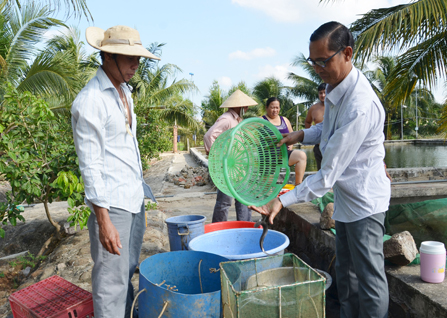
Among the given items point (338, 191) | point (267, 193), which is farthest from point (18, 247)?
point (338, 191)

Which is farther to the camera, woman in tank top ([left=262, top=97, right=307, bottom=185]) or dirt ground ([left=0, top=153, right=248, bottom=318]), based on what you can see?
woman in tank top ([left=262, top=97, right=307, bottom=185])

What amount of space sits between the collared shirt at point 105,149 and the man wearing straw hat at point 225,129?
1.83 metres

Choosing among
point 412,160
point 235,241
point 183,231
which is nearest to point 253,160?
point 235,241

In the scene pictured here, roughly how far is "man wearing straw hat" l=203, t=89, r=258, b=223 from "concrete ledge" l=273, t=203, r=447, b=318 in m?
0.62

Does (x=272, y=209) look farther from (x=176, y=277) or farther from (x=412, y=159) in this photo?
(x=412, y=159)

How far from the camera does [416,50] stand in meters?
8.21

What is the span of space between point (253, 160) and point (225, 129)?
1219 mm

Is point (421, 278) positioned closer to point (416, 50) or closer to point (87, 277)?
point (87, 277)

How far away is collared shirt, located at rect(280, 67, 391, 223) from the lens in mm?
1793

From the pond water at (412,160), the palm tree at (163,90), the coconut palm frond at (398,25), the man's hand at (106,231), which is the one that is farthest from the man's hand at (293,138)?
the palm tree at (163,90)

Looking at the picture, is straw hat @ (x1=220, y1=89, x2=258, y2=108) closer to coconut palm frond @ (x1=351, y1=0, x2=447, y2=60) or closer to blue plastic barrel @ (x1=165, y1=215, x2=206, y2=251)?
blue plastic barrel @ (x1=165, y1=215, x2=206, y2=251)

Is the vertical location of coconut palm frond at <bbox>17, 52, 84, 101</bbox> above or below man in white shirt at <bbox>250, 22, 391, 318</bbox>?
above

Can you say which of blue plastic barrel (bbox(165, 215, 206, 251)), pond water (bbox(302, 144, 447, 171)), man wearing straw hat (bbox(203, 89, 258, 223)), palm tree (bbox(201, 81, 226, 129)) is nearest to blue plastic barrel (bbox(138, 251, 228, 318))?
blue plastic barrel (bbox(165, 215, 206, 251))

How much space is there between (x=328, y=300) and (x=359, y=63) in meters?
7.03
